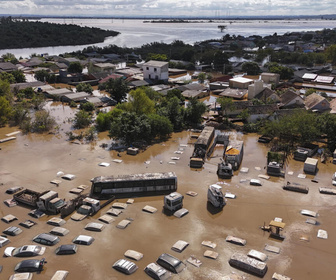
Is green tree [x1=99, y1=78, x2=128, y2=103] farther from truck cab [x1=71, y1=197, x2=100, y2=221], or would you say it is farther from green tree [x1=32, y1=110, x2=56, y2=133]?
truck cab [x1=71, y1=197, x2=100, y2=221]

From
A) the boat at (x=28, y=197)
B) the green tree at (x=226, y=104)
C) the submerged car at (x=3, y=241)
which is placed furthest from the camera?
the green tree at (x=226, y=104)

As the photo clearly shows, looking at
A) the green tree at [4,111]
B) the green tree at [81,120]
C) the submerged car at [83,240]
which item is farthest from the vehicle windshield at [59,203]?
the green tree at [4,111]

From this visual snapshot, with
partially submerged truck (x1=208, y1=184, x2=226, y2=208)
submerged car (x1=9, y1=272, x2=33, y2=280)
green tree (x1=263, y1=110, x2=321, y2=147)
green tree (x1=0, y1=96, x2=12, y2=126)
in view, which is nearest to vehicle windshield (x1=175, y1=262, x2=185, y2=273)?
partially submerged truck (x1=208, y1=184, x2=226, y2=208)

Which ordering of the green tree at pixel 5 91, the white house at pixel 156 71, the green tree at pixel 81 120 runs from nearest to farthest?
the green tree at pixel 81 120
the green tree at pixel 5 91
the white house at pixel 156 71

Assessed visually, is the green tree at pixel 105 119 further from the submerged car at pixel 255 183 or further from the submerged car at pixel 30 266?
the submerged car at pixel 30 266

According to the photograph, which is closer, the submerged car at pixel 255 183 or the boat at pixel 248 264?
Result: the boat at pixel 248 264

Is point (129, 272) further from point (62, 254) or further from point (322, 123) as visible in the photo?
point (322, 123)

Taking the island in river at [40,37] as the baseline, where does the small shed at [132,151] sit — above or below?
below
